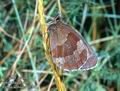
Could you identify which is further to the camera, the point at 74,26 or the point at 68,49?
the point at 74,26

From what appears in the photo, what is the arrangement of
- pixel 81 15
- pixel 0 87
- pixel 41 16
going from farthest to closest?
1. pixel 81 15
2. pixel 0 87
3. pixel 41 16

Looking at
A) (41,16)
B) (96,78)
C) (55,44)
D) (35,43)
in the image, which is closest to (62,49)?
(55,44)

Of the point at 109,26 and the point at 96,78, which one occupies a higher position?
the point at 109,26

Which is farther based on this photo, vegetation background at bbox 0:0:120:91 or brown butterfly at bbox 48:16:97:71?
vegetation background at bbox 0:0:120:91

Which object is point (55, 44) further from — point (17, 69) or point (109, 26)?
point (109, 26)
